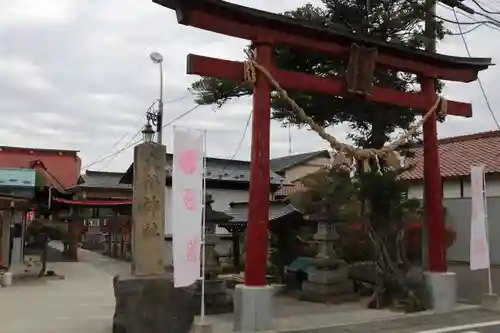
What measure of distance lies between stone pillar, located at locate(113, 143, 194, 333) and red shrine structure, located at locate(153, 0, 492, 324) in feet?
5.03

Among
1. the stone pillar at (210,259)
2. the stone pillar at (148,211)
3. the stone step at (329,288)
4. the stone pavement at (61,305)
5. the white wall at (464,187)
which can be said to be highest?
the white wall at (464,187)

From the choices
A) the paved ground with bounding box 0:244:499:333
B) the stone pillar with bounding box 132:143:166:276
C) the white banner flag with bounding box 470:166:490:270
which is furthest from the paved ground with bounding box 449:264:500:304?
the stone pillar with bounding box 132:143:166:276

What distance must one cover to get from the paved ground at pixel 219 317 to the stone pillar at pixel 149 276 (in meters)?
1.33

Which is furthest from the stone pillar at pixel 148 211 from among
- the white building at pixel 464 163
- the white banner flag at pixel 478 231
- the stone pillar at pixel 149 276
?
the white building at pixel 464 163

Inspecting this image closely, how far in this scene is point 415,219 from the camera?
1719 centimetres

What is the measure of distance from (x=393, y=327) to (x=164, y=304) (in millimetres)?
4244

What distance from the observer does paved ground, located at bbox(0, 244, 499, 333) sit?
31.1 feet

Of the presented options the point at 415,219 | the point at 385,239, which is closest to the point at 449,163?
the point at 415,219

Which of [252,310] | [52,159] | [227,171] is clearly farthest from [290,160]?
[252,310]

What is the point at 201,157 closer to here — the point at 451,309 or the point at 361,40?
the point at 361,40

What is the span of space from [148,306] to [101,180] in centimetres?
2700

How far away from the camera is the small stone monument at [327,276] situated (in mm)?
12883

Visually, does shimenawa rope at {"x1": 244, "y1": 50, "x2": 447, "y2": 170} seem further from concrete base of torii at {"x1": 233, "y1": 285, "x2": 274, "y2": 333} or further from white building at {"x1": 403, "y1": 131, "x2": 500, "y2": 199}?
white building at {"x1": 403, "y1": 131, "x2": 500, "y2": 199}

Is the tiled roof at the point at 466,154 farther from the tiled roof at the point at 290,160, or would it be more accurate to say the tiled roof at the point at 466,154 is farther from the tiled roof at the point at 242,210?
the tiled roof at the point at 290,160
